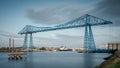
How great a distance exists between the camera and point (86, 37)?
97.9m

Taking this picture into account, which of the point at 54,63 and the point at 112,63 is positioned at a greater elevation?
the point at 112,63

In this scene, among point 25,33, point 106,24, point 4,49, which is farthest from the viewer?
point 4,49

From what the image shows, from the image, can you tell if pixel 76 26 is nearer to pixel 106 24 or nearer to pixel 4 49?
pixel 106 24

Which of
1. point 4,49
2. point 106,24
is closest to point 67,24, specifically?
point 106,24

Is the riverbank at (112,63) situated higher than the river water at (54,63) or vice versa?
the riverbank at (112,63)

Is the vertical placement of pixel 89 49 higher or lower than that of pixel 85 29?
lower

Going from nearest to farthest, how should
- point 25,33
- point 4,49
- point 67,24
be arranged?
point 67,24
point 25,33
point 4,49

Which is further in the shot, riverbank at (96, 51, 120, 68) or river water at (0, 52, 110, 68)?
river water at (0, 52, 110, 68)

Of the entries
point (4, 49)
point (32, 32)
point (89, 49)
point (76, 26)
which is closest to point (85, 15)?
point (76, 26)

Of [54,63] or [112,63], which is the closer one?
[112,63]

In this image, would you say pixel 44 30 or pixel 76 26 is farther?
pixel 44 30

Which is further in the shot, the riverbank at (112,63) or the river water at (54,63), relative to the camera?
the river water at (54,63)

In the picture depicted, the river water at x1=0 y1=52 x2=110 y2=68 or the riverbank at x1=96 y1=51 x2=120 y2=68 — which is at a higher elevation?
the riverbank at x1=96 y1=51 x2=120 y2=68

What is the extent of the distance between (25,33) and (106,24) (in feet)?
174
